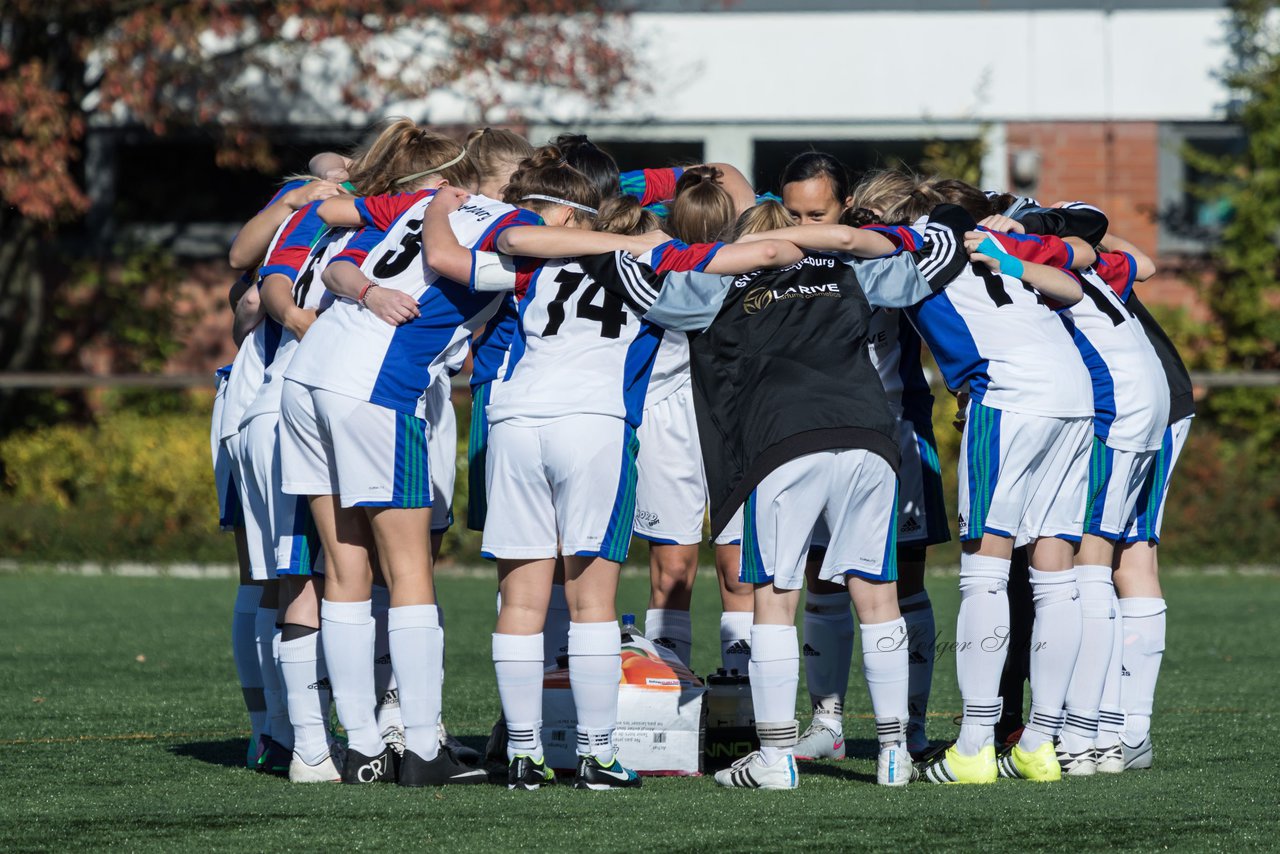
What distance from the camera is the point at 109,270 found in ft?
50.1

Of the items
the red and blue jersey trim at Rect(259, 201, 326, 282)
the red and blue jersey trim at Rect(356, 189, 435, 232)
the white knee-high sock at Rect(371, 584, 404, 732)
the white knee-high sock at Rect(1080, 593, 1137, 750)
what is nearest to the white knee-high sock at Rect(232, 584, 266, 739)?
the white knee-high sock at Rect(371, 584, 404, 732)

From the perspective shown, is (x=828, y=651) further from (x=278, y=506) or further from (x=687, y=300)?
(x=278, y=506)

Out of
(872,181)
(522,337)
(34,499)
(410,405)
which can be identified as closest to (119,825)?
(410,405)

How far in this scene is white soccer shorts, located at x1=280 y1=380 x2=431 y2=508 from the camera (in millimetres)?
4562

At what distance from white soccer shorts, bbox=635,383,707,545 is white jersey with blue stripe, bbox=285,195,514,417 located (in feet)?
2.96

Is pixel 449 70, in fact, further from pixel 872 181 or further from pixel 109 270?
pixel 872 181

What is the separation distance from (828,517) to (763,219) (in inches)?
34.9

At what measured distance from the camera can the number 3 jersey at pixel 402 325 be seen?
461 cm

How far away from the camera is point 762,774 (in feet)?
15.0

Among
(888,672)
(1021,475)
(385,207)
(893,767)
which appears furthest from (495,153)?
(893,767)

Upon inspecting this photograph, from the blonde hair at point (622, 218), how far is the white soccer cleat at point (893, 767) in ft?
5.36

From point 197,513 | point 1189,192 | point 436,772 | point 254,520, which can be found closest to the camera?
point 436,772

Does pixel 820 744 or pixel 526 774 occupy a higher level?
pixel 526 774

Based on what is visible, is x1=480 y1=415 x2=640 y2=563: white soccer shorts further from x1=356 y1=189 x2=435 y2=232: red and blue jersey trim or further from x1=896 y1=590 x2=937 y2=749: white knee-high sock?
x1=896 y1=590 x2=937 y2=749: white knee-high sock
